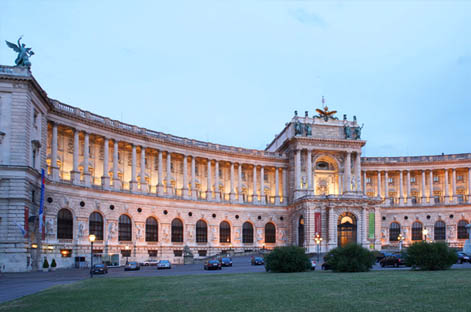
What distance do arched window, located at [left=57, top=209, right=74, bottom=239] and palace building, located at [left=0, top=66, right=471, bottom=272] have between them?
20 centimetres

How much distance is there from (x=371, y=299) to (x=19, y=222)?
43.8m

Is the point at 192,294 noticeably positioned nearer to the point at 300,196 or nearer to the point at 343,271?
the point at 343,271

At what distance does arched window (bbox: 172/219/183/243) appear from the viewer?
8525cm

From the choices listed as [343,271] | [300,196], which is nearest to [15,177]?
[343,271]

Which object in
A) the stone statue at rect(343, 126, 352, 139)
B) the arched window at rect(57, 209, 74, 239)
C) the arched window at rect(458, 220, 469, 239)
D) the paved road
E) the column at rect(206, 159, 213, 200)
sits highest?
the stone statue at rect(343, 126, 352, 139)

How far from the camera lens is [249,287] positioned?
28.3 m

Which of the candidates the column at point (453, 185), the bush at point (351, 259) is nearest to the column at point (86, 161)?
the bush at point (351, 259)

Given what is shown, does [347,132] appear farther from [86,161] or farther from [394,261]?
[394,261]

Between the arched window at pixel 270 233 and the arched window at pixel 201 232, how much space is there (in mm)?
13187

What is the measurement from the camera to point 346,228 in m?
91.1

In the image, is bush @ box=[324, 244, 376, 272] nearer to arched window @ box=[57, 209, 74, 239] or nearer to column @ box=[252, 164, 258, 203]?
arched window @ box=[57, 209, 74, 239]

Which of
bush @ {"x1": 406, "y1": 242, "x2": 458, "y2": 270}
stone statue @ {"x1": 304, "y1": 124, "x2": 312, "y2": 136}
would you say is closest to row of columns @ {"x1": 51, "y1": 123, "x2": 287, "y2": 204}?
stone statue @ {"x1": 304, "y1": 124, "x2": 312, "y2": 136}

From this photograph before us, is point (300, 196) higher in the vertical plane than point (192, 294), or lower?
higher

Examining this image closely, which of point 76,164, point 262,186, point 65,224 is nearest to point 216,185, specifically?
point 262,186
